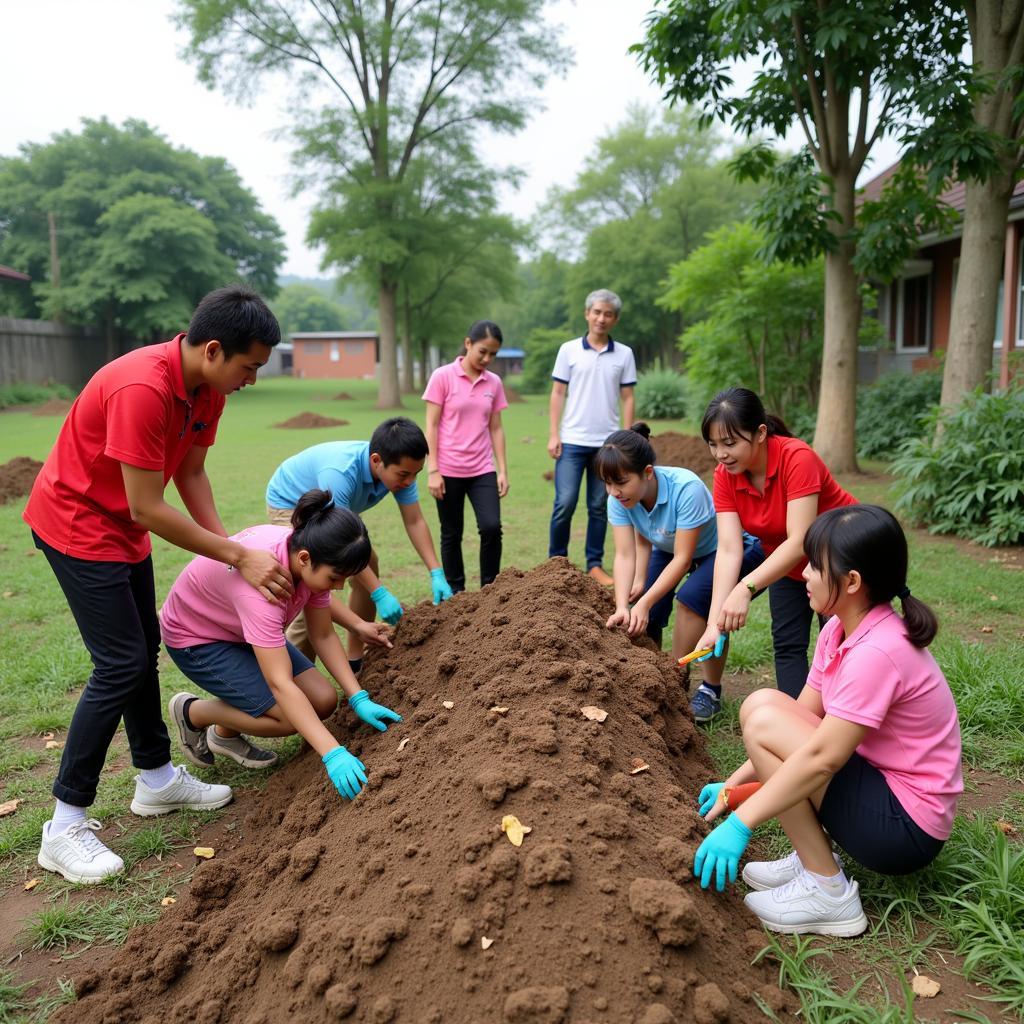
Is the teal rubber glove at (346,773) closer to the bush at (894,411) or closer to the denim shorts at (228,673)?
the denim shorts at (228,673)

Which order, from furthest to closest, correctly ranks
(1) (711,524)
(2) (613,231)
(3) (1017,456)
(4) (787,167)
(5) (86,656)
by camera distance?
1. (2) (613,231)
2. (4) (787,167)
3. (3) (1017,456)
4. (5) (86,656)
5. (1) (711,524)

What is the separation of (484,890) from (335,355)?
2553 inches

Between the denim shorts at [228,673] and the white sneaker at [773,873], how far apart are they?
185 cm

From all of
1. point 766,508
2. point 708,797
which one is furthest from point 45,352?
point 708,797

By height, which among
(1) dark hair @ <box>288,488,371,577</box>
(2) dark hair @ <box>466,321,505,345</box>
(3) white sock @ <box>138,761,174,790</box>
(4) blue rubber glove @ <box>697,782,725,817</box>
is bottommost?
(3) white sock @ <box>138,761,174,790</box>

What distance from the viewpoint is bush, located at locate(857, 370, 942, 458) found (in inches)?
486

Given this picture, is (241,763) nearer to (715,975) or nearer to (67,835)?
(67,835)

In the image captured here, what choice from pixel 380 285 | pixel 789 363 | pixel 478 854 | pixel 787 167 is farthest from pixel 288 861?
pixel 380 285

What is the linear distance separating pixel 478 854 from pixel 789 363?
42.3 ft

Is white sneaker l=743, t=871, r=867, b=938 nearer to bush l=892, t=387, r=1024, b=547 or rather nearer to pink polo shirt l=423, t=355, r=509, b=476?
pink polo shirt l=423, t=355, r=509, b=476

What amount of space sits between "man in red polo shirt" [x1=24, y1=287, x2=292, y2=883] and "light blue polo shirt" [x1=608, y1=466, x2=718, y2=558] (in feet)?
5.72

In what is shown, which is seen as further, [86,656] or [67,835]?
[86,656]

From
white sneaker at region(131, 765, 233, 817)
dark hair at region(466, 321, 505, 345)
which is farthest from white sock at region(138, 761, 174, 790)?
dark hair at region(466, 321, 505, 345)

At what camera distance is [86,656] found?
4.70 m
